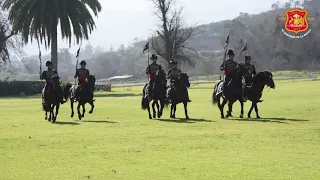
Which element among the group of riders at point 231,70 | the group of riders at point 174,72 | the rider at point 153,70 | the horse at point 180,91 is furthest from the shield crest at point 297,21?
the horse at point 180,91

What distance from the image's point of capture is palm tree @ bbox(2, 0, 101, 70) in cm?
5547

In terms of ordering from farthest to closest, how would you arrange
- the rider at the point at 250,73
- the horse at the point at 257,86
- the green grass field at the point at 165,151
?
the rider at the point at 250,73 < the horse at the point at 257,86 < the green grass field at the point at 165,151

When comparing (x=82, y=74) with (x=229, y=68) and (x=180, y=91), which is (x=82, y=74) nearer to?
(x=180, y=91)

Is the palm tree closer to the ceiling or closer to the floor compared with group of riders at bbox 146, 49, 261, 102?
closer to the ceiling

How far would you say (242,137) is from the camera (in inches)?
584

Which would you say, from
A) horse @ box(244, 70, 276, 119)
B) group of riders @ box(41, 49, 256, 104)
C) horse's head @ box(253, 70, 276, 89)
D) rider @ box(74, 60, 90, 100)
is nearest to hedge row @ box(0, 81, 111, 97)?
rider @ box(74, 60, 90, 100)

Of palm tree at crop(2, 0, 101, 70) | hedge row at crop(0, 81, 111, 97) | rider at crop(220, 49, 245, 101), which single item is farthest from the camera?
hedge row at crop(0, 81, 111, 97)

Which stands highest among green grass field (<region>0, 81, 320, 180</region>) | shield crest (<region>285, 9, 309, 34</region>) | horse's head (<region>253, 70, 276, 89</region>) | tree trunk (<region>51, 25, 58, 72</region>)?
shield crest (<region>285, 9, 309, 34</region>)

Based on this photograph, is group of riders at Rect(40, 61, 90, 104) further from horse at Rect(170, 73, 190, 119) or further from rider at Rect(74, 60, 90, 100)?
horse at Rect(170, 73, 190, 119)

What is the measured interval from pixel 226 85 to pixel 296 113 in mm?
3768

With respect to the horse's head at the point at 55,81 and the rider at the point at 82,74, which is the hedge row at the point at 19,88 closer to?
the rider at the point at 82,74

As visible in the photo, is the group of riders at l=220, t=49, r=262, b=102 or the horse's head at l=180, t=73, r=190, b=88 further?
the horse's head at l=180, t=73, r=190, b=88

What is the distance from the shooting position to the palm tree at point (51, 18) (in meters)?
55.5

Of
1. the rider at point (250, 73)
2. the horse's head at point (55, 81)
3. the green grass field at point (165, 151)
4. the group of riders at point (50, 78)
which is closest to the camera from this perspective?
the green grass field at point (165, 151)
